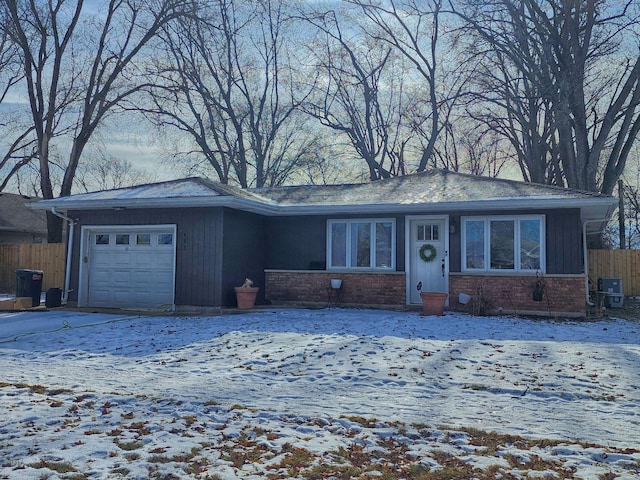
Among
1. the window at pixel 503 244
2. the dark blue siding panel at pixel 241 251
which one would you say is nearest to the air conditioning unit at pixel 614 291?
the window at pixel 503 244

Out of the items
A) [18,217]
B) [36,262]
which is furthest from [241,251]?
[18,217]

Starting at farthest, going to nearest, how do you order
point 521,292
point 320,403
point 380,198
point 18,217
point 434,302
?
point 18,217
point 380,198
point 521,292
point 434,302
point 320,403

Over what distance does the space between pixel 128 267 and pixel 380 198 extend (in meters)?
6.52

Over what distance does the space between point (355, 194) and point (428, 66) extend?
38.9ft

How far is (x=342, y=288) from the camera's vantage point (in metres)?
12.8

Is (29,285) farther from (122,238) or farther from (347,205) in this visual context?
(347,205)

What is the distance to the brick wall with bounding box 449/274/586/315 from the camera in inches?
434

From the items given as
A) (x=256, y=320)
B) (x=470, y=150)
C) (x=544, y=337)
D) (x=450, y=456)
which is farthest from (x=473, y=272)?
(x=470, y=150)

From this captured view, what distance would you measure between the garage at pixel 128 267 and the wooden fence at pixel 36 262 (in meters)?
5.46

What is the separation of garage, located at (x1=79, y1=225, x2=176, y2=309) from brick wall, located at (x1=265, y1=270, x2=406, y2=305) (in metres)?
2.66

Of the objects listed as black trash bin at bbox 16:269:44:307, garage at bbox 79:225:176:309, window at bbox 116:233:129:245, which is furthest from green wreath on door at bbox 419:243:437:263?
black trash bin at bbox 16:269:44:307

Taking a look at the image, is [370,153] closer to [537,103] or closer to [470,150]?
[470,150]

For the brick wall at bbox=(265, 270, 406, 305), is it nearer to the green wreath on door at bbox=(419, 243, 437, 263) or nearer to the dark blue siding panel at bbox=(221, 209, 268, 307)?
the dark blue siding panel at bbox=(221, 209, 268, 307)

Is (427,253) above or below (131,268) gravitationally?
above
